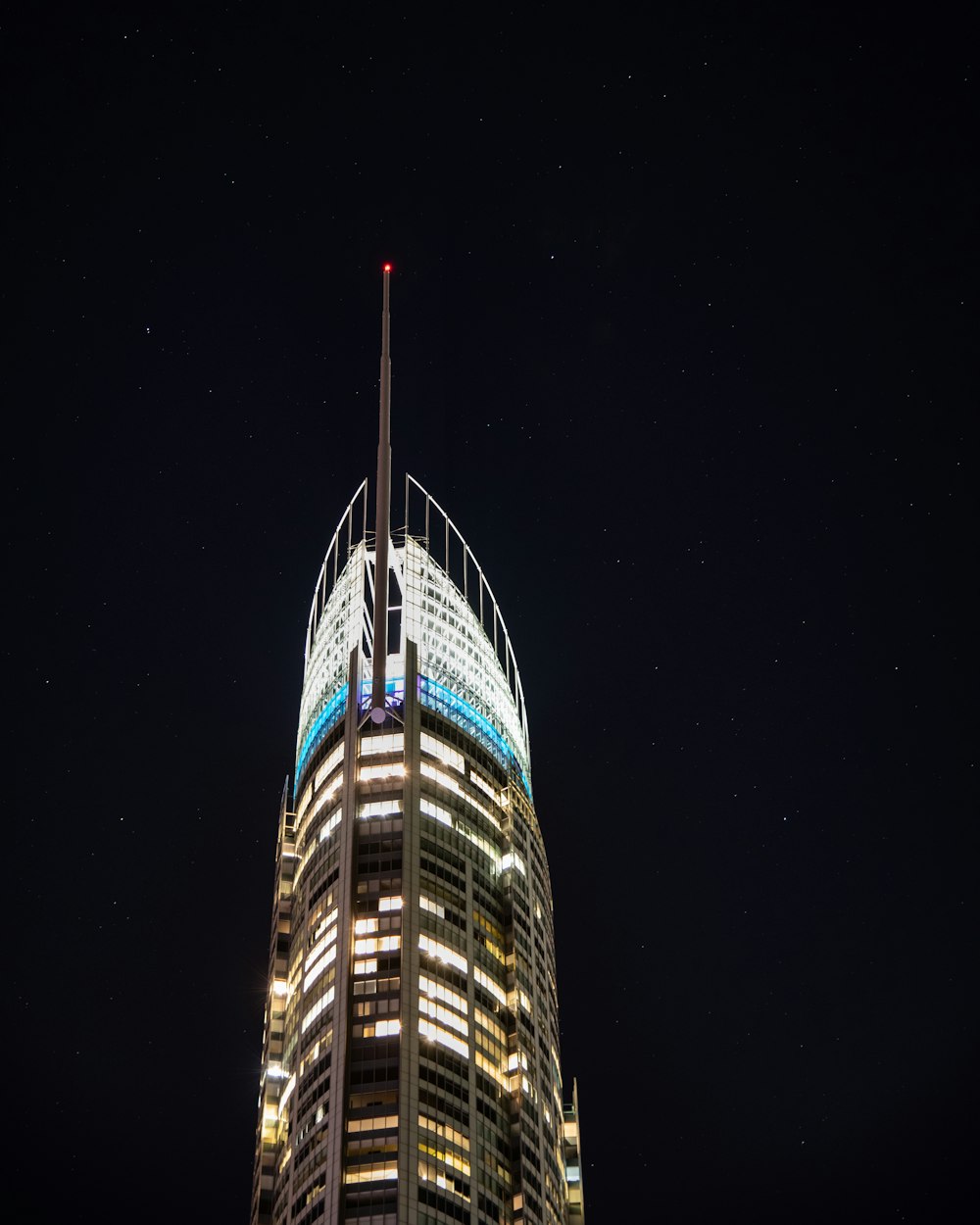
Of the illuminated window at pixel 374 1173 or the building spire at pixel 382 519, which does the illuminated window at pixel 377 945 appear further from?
the building spire at pixel 382 519

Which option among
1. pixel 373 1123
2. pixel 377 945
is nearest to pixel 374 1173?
pixel 373 1123

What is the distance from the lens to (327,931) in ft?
639

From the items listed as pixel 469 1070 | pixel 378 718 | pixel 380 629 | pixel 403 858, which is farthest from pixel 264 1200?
pixel 378 718

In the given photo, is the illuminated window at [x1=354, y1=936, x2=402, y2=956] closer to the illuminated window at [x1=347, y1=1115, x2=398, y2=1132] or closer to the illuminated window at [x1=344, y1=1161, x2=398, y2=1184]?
the illuminated window at [x1=347, y1=1115, x2=398, y2=1132]

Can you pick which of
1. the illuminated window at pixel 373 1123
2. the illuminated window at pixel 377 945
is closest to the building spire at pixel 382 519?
the illuminated window at pixel 373 1123

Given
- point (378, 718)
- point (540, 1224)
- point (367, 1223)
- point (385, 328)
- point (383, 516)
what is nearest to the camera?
point (378, 718)

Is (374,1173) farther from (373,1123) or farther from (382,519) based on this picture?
(382,519)

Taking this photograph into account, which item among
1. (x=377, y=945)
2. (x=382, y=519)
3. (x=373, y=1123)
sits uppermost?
(x=377, y=945)

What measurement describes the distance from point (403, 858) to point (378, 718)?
10616cm

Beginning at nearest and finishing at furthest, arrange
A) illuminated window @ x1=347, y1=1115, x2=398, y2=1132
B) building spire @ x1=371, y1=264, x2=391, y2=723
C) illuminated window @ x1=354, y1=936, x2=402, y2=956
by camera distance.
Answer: building spire @ x1=371, y1=264, x2=391, y2=723, illuminated window @ x1=347, y1=1115, x2=398, y2=1132, illuminated window @ x1=354, y1=936, x2=402, y2=956

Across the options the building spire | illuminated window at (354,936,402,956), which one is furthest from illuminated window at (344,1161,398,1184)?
the building spire

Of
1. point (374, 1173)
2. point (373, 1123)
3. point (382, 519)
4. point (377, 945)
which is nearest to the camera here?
point (382, 519)

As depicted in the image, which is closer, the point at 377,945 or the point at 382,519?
the point at 382,519

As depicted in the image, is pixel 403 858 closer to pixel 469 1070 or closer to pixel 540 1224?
pixel 469 1070
